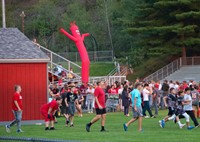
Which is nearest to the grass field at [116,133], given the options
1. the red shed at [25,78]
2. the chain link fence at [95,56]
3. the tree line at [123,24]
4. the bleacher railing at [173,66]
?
the red shed at [25,78]

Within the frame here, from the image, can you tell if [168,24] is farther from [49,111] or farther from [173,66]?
[49,111]

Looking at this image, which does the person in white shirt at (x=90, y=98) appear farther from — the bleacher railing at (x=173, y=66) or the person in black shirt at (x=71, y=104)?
the bleacher railing at (x=173, y=66)

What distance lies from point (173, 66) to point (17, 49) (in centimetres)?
3320

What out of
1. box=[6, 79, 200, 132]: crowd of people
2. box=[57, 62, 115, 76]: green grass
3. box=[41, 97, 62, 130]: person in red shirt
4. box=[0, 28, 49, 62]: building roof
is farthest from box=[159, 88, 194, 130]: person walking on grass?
box=[57, 62, 115, 76]: green grass

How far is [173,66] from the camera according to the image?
6356 centimetres

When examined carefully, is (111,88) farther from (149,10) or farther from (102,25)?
(102,25)

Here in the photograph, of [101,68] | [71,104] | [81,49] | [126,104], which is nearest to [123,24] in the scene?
[101,68]

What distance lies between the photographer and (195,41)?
62.1m

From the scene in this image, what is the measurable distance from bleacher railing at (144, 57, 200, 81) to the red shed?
31.6m

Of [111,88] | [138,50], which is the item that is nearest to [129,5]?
[138,50]

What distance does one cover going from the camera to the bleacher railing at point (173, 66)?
62781 mm

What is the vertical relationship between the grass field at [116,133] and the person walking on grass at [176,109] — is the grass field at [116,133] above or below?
below

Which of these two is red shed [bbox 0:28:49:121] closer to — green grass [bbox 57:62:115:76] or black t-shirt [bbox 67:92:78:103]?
black t-shirt [bbox 67:92:78:103]

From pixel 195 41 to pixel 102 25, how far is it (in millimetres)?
24516
